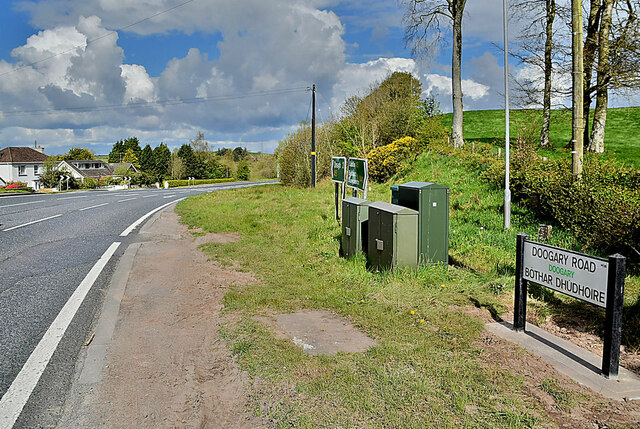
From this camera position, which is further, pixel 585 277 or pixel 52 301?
pixel 52 301

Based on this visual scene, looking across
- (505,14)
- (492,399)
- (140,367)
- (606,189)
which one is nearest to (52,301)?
(140,367)

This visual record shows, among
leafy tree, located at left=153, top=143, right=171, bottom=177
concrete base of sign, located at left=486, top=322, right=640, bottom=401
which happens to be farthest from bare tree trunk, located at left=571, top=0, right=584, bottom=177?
leafy tree, located at left=153, top=143, right=171, bottom=177

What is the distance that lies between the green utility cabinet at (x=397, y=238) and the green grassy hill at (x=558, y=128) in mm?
12941

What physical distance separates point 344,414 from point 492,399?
1.16 m

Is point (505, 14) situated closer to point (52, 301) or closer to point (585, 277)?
point (585, 277)

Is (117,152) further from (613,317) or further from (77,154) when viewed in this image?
(613,317)

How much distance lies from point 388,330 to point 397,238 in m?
2.33

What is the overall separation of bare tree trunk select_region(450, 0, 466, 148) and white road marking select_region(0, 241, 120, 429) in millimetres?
20328

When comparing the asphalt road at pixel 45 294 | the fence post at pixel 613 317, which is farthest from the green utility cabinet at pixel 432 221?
the asphalt road at pixel 45 294

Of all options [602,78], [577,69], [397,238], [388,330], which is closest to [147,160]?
[602,78]

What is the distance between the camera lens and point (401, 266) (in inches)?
288

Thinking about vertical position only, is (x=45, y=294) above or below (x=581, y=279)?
below

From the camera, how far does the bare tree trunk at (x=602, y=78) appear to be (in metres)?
18.9

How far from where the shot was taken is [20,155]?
272 ft
